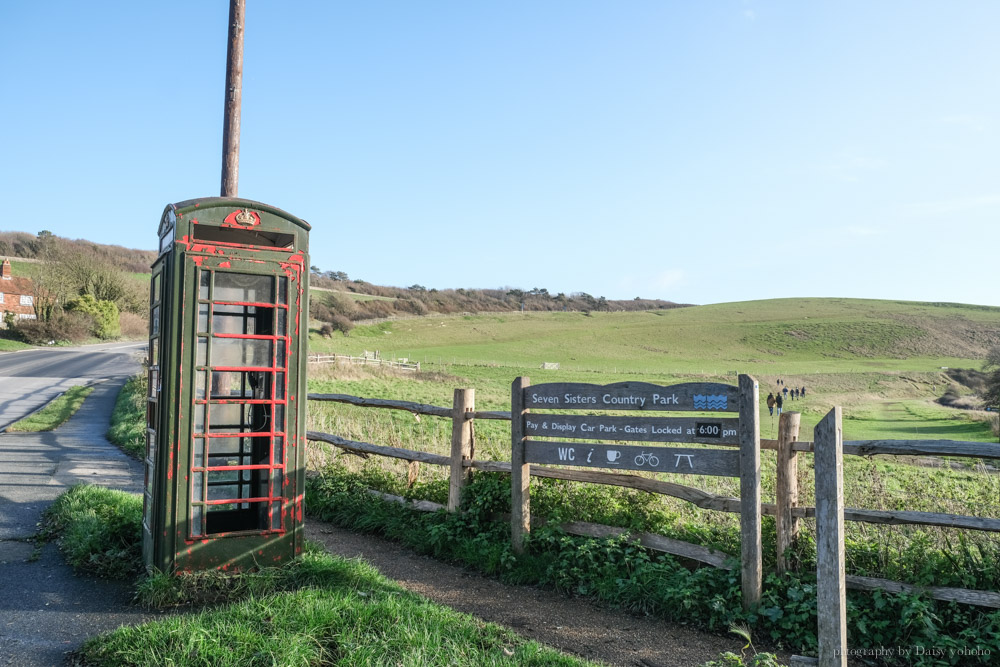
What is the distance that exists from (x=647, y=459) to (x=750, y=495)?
2.98 feet

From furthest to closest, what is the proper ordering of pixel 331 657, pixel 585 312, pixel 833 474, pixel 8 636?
pixel 585 312, pixel 8 636, pixel 331 657, pixel 833 474

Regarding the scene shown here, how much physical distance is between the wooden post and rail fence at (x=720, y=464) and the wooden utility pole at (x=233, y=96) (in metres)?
4.54

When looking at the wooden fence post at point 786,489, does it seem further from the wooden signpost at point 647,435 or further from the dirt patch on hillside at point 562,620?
the dirt patch on hillside at point 562,620

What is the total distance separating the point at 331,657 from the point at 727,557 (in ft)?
10.2

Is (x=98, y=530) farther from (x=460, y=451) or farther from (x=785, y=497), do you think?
(x=785, y=497)

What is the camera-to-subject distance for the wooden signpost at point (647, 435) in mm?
5242

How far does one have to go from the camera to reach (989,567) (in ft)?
15.4

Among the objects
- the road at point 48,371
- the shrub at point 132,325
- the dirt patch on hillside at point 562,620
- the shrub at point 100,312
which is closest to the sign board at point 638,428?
the dirt patch on hillside at point 562,620

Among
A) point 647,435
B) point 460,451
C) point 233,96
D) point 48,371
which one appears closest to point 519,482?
point 460,451

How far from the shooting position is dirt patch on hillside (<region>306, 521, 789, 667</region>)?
459 cm

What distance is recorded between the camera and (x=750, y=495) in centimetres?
521

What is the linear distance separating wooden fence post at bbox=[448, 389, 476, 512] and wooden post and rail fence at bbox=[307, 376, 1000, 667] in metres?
0.01

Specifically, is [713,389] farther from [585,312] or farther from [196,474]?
[585,312]

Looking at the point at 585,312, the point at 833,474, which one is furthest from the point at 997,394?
the point at 585,312
